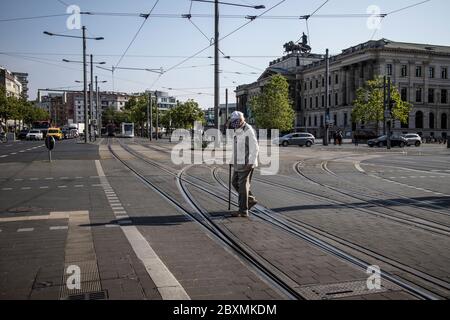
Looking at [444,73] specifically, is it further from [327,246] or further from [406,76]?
[327,246]

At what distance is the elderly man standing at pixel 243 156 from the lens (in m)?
8.04

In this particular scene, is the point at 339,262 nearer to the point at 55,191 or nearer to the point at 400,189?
the point at 400,189

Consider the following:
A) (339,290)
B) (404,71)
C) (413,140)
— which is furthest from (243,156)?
(404,71)

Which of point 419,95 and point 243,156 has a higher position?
point 419,95

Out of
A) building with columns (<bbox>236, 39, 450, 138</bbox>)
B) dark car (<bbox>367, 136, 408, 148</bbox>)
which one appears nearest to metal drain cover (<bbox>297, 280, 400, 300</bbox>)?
dark car (<bbox>367, 136, 408, 148</bbox>)

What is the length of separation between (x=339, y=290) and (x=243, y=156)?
3910mm

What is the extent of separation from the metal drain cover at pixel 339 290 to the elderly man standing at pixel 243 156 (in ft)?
11.8

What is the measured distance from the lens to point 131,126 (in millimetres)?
85625

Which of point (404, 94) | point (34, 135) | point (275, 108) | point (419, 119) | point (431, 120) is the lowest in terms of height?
point (34, 135)

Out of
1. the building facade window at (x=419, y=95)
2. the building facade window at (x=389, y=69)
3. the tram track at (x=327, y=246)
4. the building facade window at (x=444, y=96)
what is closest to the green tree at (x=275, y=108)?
the building facade window at (x=389, y=69)

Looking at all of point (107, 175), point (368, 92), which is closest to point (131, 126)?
point (368, 92)

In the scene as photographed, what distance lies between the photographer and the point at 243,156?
8.07 metres

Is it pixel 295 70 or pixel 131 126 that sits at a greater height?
pixel 295 70

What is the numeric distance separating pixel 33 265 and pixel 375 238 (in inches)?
187
